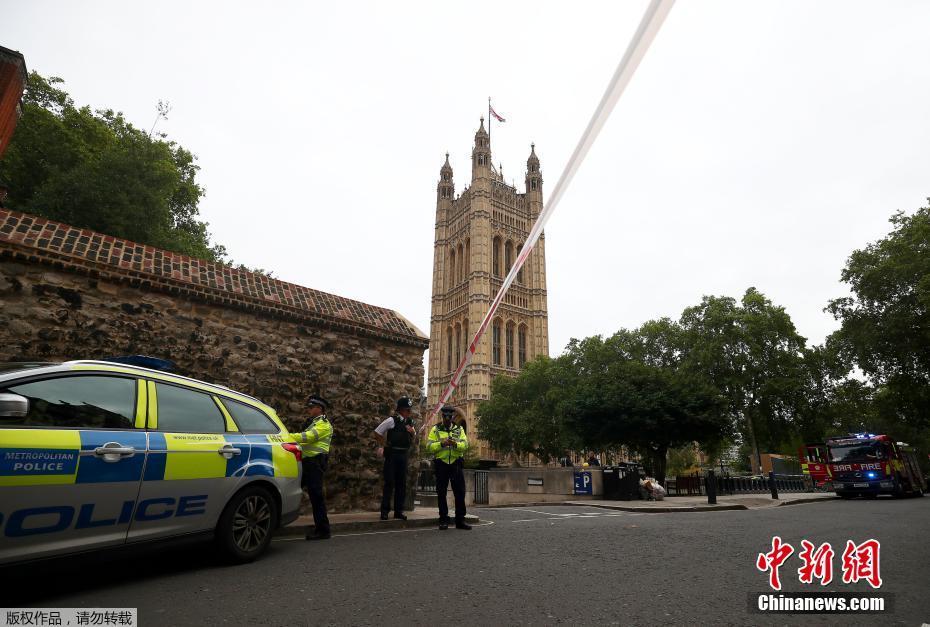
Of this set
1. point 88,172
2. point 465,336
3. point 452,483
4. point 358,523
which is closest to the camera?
point 358,523

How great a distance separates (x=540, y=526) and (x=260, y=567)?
4663 mm

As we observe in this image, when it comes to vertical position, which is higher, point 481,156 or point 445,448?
point 481,156

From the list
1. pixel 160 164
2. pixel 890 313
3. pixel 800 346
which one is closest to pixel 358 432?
pixel 160 164

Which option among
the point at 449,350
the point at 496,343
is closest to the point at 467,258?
the point at 496,343

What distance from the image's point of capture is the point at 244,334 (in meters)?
7.98

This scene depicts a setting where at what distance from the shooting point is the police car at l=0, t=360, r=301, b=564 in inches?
126

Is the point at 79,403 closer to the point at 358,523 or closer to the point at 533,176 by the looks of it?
the point at 358,523

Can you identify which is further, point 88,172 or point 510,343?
point 510,343

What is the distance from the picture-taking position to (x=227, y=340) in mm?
7789

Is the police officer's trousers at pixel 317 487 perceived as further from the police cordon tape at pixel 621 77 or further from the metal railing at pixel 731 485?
the metal railing at pixel 731 485

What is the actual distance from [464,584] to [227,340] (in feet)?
18.7

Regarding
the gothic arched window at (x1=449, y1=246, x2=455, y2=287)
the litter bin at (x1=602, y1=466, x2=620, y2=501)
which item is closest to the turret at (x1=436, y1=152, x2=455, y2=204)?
the gothic arched window at (x1=449, y1=246, x2=455, y2=287)

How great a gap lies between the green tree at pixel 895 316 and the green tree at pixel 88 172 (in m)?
33.0

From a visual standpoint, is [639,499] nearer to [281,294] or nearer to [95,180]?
[281,294]
